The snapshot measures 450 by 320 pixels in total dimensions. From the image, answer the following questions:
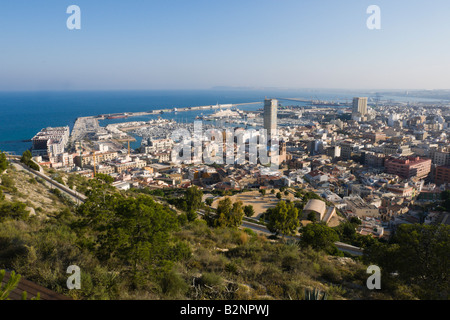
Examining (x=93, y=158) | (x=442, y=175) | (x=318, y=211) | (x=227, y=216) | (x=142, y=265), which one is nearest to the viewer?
(x=142, y=265)

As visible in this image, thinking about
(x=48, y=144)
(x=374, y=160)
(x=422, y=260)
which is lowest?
(x=374, y=160)

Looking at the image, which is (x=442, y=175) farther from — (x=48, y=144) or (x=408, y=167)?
(x=48, y=144)

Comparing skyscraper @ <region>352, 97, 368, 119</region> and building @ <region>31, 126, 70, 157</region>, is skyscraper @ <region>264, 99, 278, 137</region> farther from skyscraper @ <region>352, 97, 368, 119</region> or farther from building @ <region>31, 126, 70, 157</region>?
skyscraper @ <region>352, 97, 368, 119</region>

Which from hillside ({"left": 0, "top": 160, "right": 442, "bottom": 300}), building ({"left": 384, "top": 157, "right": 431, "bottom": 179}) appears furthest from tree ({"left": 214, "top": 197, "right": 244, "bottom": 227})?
building ({"left": 384, "top": 157, "right": 431, "bottom": 179})

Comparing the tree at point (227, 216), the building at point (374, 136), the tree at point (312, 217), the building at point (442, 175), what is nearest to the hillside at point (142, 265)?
the tree at point (227, 216)

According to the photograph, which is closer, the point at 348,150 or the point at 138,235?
the point at 138,235

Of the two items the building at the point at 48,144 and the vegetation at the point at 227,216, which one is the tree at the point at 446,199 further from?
the building at the point at 48,144

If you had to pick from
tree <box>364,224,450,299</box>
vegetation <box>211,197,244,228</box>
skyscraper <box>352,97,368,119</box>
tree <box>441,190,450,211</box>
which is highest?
skyscraper <box>352,97,368,119</box>

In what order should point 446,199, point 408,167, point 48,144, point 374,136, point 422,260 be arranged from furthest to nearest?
1. point 374,136
2. point 48,144
3. point 408,167
4. point 446,199
5. point 422,260

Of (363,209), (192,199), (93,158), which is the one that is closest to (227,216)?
(192,199)
